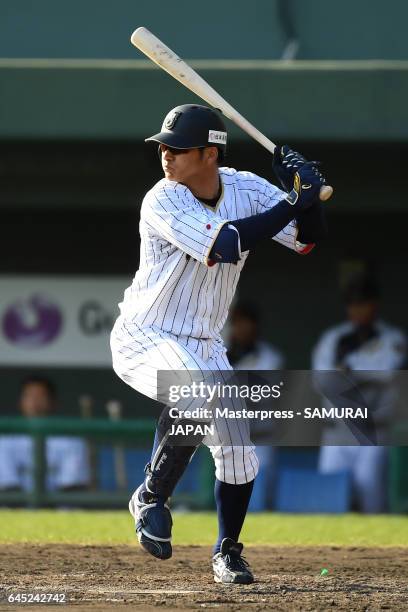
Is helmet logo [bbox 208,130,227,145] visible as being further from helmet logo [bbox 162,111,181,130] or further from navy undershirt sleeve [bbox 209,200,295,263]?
navy undershirt sleeve [bbox 209,200,295,263]

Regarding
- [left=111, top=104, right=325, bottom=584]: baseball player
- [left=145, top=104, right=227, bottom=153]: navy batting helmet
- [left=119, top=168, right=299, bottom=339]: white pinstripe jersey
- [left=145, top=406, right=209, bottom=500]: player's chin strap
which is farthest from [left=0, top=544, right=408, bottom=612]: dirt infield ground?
[left=145, top=104, right=227, bottom=153]: navy batting helmet

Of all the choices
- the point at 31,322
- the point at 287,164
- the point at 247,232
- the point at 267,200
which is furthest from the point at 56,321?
the point at 247,232

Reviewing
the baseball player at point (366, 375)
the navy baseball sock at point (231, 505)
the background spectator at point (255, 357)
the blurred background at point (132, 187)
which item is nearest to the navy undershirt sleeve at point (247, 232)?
the navy baseball sock at point (231, 505)

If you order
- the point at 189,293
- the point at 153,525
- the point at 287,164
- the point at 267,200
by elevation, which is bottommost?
the point at 153,525

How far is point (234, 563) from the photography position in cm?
429

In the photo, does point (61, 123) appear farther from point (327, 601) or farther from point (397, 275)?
point (327, 601)

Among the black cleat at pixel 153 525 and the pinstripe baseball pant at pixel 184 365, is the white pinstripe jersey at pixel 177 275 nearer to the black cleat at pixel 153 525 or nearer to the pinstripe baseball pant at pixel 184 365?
the pinstripe baseball pant at pixel 184 365

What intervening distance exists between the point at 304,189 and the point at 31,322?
19.8 feet

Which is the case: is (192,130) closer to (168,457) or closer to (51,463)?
(168,457)

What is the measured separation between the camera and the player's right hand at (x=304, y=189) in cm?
415

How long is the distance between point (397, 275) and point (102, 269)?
2.36 m

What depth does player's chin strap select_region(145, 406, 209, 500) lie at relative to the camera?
13.7 feet

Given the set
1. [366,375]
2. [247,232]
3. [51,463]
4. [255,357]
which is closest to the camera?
[247,232]

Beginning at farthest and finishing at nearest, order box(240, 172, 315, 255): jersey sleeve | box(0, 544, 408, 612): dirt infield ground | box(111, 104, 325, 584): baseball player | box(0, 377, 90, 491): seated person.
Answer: box(0, 377, 90, 491): seated person, box(240, 172, 315, 255): jersey sleeve, box(111, 104, 325, 584): baseball player, box(0, 544, 408, 612): dirt infield ground
